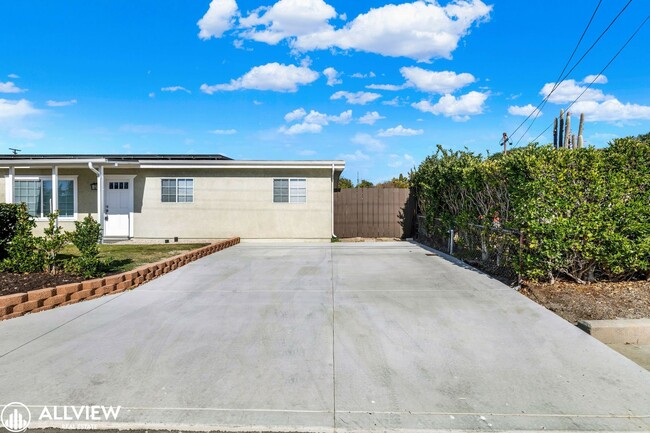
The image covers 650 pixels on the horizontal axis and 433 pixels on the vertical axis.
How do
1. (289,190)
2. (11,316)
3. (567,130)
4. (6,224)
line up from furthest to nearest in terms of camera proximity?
(567,130)
(289,190)
(6,224)
(11,316)

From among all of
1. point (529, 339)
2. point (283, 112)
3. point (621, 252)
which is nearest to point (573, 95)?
point (283, 112)

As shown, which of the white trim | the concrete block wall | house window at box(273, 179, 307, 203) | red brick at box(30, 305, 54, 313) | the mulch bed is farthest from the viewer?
house window at box(273, 179, 307, 203)

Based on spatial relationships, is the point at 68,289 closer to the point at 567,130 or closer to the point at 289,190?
the point at 289,190

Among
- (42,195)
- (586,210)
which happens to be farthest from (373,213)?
(42,195)

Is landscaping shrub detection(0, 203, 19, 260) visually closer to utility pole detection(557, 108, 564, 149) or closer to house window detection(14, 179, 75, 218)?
house window detection(14, 179, 75, 218)

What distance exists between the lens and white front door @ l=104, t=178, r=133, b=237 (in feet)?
45.1

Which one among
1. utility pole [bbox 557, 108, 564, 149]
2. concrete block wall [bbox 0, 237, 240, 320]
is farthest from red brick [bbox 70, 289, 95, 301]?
utility pole [bbox 557, 108, 564, 149]

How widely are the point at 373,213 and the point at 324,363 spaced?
11.6 metres

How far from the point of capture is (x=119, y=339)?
4.06 meters

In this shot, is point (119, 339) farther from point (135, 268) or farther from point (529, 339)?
point (529, 339)

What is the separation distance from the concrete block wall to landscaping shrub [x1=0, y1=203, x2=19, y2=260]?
198cm

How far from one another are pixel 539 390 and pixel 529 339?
1.20 metres

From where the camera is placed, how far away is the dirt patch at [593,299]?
15.9 ft

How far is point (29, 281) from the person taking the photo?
5.68 meters
